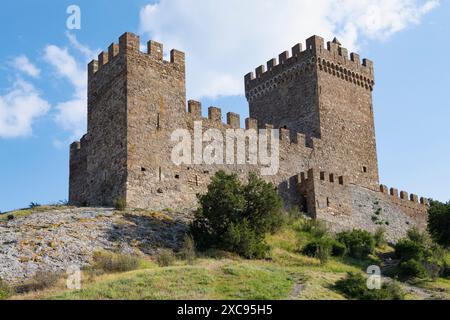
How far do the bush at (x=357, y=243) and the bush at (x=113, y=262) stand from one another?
1144cm

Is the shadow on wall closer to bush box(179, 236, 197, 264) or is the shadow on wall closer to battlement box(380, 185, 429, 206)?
bush box(179, 236, 197, 264)

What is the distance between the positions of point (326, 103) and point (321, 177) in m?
5.21

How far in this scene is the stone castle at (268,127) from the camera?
33125 mm

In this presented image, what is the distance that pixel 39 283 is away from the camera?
2367cm

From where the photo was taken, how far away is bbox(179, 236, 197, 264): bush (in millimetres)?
27547

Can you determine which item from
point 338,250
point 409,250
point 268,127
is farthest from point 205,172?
point 409,250

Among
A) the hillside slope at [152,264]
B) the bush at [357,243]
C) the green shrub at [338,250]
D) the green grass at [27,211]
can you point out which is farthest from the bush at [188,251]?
the bush at [357,243]

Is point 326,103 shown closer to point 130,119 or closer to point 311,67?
point 311,67

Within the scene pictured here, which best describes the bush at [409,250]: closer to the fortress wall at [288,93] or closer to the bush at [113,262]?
the fortress wall at [288,93]

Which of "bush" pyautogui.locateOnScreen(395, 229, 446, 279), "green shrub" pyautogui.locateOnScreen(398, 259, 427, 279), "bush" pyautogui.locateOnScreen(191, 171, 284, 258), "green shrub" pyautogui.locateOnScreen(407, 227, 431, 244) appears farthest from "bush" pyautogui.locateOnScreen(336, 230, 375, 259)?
"bush" pyautogui.locateOnScreen(191, 171, 284, 258)

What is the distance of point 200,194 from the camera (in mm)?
33312

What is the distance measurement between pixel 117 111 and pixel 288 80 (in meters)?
12.0
